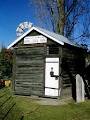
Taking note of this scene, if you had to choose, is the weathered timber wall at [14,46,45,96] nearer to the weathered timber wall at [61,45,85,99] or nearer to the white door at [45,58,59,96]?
A: the white door at [45,58,59,96]

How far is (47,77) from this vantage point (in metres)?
19.0

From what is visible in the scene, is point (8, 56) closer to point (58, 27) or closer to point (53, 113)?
point (58, 27)

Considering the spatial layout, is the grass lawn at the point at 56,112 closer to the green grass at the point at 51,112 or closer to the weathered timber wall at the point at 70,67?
the green grass at the point at 51,112

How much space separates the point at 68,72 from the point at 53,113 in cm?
652

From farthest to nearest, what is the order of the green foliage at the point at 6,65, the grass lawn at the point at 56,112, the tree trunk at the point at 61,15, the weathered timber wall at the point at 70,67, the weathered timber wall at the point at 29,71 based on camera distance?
the green foliage at the point at 6,65
the tree trunk at the point at 61,15
the weathered timber wall at the point at 29,71
the weathered timber wall at the point at 70,67
the grass lawn at the point at 56,112

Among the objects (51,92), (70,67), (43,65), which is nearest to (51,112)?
(51,92)

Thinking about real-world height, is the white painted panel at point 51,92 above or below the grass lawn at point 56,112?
above

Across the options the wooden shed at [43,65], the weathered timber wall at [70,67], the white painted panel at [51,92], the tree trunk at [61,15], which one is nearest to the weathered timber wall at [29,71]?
the wooden shed at [43,65]

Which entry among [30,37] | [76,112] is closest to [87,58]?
[30,37]

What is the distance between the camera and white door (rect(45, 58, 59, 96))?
61.0 ft

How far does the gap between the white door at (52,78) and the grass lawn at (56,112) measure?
8.74 feet

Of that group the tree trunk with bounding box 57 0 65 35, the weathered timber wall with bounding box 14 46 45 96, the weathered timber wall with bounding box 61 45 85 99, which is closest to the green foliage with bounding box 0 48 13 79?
the tree trunk with bounding box 57 0 65 35

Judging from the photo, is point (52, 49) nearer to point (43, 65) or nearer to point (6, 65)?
point (43, 65)

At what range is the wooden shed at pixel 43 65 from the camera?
1866 cm
